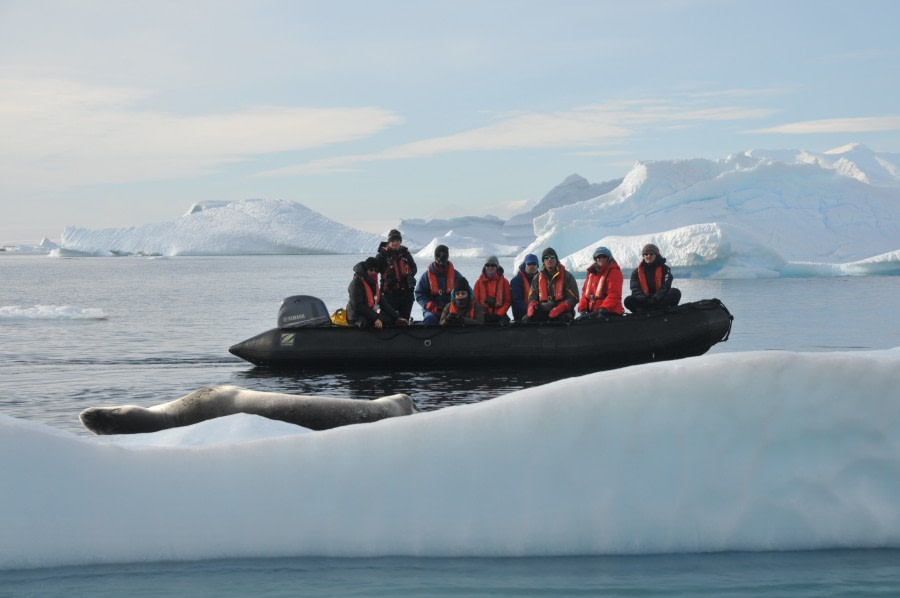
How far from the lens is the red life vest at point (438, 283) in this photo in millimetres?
11859

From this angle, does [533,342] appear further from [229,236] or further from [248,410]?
[229,236]

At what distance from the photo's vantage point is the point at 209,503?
11.8 feet

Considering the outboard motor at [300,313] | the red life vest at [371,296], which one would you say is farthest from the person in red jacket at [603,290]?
the outboard motor at [300,313]

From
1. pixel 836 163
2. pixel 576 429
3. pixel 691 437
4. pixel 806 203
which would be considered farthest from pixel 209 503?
pixel 836 163

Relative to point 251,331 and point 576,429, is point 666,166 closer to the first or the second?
point 251,331

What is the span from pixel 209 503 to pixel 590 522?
139 cm

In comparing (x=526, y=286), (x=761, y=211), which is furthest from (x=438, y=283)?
(x=761, y=211)

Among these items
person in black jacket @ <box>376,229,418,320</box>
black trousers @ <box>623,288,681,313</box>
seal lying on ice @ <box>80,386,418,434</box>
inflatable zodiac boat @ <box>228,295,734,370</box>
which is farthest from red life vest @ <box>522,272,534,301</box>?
seal lying on ice @ <box>80,386,418,434</box>

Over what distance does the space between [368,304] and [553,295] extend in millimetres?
2185

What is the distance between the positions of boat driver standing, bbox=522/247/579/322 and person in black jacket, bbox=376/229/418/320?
1.47 metres

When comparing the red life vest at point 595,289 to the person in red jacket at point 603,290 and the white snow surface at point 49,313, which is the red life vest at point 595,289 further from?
the white snow surface at point 49,313

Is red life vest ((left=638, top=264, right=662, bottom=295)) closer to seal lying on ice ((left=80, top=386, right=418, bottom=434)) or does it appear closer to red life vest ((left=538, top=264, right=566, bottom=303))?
red life vest ((left=538, top=264, right=566, bottom=303))

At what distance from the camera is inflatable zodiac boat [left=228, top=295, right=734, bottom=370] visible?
1139cm

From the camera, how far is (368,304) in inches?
458
